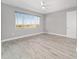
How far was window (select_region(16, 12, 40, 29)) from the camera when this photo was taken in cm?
510

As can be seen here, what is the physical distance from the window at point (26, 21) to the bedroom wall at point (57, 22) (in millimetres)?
1230

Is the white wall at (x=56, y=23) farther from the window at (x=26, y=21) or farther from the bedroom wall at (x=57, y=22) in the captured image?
the window at (x=26, y=21)

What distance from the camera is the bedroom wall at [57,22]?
5621 mm

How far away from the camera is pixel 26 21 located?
5.86 m

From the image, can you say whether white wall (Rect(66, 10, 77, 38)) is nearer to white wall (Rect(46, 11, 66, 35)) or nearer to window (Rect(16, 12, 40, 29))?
white wall (Rect(46, 11, 66, 35))

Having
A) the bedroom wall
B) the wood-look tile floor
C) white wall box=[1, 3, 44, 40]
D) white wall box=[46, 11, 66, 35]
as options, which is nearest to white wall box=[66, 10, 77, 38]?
the bedroom wall

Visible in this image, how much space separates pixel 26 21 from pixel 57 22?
2.90m

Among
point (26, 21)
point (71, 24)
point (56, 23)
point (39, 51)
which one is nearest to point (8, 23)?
point (26, 21)

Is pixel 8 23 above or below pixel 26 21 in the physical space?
below

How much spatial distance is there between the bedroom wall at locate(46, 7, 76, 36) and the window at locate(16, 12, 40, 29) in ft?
4.04

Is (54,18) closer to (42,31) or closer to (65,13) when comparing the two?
(65,13)

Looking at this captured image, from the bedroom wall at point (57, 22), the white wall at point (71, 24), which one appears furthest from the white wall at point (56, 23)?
the white wall at point (71, 24)

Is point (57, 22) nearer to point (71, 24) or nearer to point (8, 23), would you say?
point (71, 24)

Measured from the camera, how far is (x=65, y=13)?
5516 mm
